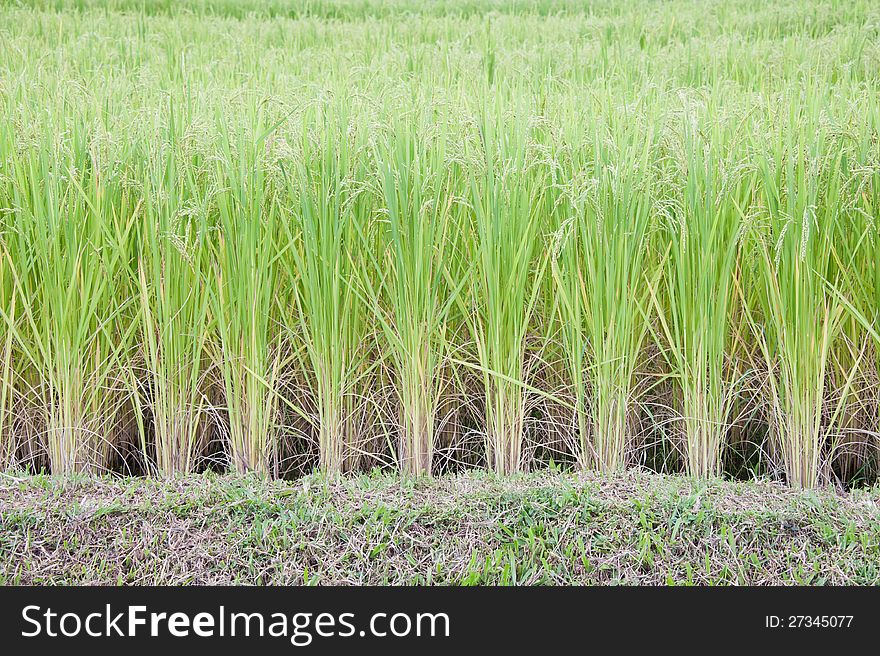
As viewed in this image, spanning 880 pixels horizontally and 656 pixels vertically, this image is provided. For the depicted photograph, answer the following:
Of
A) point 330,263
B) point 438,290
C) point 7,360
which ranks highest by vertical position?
point 330,263

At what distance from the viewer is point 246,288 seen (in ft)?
6.64

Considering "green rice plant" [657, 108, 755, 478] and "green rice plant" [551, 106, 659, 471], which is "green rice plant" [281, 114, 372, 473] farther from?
"green rice plant" [657, 108, 755, 478]

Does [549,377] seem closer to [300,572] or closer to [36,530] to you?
[300,572]

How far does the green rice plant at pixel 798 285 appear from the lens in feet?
6.54

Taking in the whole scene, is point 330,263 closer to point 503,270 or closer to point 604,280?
point 503,270

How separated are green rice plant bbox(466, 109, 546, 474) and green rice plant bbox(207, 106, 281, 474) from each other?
59 cm

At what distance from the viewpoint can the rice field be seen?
2.00m

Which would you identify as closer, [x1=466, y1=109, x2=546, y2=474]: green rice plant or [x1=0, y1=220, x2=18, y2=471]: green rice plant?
[x1=466, y1=109, x2=546, y2=474]: green rice plant

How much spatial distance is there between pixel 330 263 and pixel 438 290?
0.33 m

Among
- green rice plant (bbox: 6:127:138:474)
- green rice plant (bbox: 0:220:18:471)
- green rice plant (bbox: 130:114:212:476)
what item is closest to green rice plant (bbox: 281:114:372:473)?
green rice plant (bbox: 130:114:212:476)

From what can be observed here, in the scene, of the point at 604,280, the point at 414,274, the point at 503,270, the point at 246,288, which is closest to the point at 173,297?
the point at 246,288

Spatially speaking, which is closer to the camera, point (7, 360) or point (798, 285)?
point (798, 285)

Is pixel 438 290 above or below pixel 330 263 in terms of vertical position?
below

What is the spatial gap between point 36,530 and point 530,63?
3622mm
